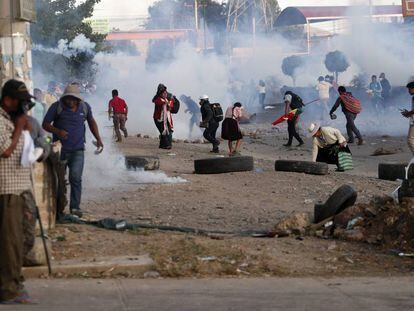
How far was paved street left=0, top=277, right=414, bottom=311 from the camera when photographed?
7109 mm

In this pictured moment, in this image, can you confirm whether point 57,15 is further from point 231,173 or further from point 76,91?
point 76,91

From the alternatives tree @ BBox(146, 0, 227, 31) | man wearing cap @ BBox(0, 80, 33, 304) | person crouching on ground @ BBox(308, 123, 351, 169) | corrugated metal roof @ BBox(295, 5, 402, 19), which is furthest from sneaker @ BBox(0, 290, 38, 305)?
tree @ BBox(146, 0, 227, 31)

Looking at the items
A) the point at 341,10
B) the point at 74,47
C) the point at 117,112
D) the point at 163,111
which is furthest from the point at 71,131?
the point at 341,10

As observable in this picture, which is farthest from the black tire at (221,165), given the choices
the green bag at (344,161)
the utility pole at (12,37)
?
the utility pole at (12,37)

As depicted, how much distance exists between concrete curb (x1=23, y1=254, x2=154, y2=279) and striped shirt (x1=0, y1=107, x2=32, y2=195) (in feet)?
4.41

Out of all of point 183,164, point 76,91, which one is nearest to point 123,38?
point 183,164

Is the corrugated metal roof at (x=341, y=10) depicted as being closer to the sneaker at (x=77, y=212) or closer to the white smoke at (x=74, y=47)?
the white smoke at (x=74, y=47)

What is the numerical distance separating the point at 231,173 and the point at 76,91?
638 cm

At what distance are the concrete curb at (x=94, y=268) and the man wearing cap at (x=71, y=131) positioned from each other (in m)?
2.54

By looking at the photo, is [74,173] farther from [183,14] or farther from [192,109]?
[183,14]

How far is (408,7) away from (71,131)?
21565 millimetres

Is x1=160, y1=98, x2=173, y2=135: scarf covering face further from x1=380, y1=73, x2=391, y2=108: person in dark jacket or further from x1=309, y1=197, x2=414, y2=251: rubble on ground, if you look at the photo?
x1=380, y1=73, x2=391, y2=108: person in dark jacket

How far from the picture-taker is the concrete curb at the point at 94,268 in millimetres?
8148

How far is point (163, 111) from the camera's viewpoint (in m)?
23.1
